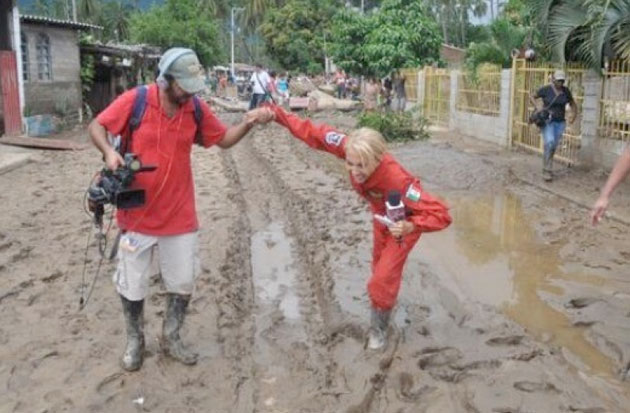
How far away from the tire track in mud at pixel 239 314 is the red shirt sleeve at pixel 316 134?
1383 mm

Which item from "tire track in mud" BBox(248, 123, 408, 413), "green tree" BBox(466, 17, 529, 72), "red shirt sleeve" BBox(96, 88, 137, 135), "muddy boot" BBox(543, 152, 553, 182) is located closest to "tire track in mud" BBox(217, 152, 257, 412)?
"tire track in mud" BBox(248, 123, 408, 413)

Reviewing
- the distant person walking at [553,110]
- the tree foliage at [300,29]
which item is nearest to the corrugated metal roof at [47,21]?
the distant person walking at [553,110]

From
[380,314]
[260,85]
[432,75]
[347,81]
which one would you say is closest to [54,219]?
[380,314]

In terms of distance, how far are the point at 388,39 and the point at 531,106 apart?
10.6m

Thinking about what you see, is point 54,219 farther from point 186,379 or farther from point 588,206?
point 588,206

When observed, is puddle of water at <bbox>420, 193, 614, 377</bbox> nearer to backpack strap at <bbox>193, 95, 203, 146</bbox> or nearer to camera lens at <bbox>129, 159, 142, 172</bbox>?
backpack strap at <bbox>193, 95, 203, 146</bbox>

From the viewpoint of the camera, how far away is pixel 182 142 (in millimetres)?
4129

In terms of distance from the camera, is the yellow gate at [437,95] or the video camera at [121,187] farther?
the yellow gate at [437,95]

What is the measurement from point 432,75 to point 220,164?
34.3 ft

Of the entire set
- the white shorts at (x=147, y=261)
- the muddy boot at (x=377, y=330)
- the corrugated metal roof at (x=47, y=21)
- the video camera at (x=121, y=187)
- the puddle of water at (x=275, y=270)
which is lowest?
the puddle of water at (x=275, y=270)

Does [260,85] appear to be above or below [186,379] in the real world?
above

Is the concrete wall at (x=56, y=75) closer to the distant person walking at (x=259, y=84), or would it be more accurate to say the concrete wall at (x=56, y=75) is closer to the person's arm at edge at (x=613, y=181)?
the distant person walking at (x=259, y=84)

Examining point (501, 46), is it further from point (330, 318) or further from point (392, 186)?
point (392, 186)

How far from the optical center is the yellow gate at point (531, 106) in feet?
39.9
